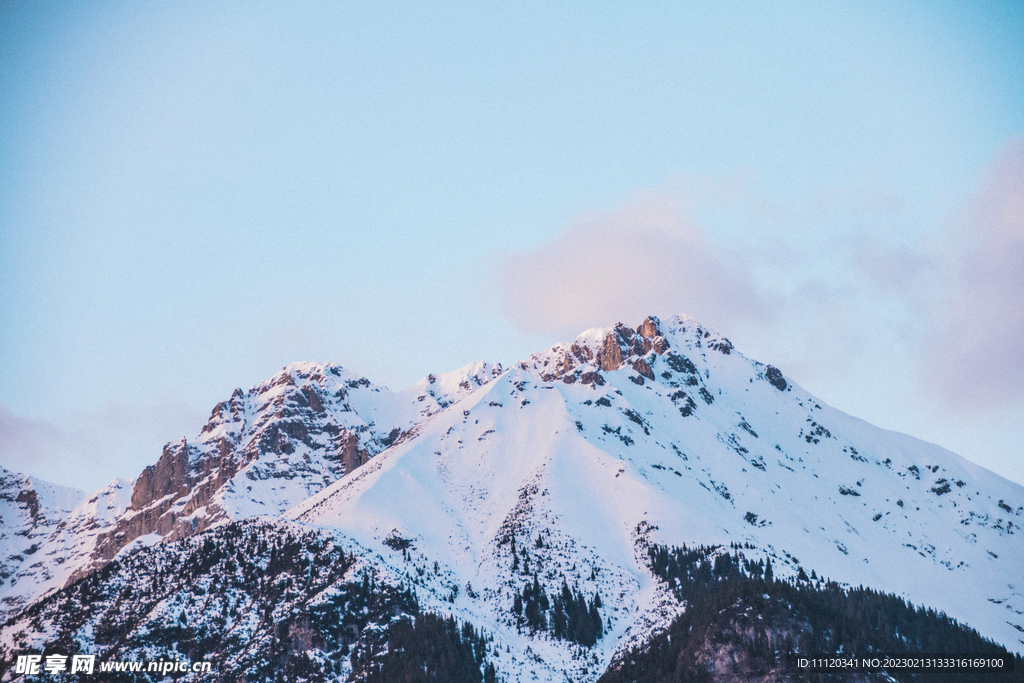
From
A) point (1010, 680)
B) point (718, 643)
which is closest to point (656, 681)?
point (718, 643)

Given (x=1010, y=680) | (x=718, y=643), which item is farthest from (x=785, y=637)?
(x=1010, y=680)

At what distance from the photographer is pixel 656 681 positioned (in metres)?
198

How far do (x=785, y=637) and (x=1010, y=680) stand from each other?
47.0m

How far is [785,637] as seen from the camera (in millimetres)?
195125

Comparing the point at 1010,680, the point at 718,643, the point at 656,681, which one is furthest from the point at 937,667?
the point at 656,681

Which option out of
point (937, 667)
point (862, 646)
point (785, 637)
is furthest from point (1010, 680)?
point (785, 637)

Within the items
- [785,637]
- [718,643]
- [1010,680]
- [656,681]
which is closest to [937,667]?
[1010,680]

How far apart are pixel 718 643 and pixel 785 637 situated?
13131mm

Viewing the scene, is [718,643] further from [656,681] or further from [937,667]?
[937,667]

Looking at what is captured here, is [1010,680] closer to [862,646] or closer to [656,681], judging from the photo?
[862,646]

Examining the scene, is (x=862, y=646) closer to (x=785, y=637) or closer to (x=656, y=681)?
(x=785, y=637)

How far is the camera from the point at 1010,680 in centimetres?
19800

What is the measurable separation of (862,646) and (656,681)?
40823 mm

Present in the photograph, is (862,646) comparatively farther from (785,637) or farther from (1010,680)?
(1010,680)
